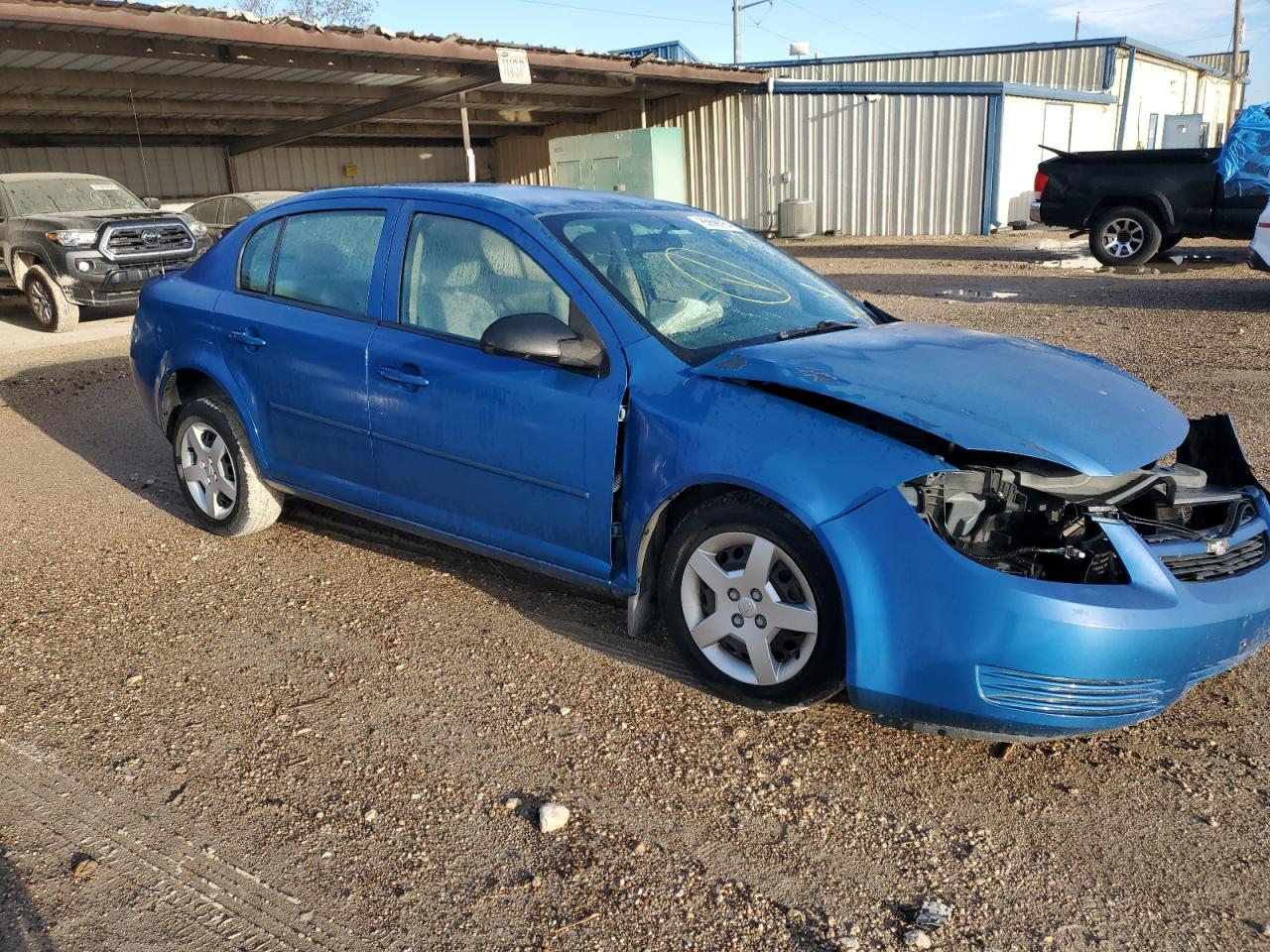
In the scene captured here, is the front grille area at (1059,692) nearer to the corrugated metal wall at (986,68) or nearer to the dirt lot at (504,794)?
the dirt lot at (504,794)

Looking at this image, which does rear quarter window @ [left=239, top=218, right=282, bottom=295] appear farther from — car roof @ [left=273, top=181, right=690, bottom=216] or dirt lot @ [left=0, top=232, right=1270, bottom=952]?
dirt lot @ [left=0, top=232, right=1270, bottom=952]

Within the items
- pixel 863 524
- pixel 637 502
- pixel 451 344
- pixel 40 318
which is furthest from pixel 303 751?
pixel 40 318

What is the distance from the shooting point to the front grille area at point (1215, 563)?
294cm

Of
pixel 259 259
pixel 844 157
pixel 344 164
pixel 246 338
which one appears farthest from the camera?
pixel 344 164

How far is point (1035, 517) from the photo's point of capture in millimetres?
3066

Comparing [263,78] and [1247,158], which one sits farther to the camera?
[263,78]

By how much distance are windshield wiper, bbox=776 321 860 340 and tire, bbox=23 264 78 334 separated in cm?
1184

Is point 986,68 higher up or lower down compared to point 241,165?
higher up

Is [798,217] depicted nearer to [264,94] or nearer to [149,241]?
[264,94]

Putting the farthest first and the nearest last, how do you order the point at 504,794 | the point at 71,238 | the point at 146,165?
the point at 146,165, the point at 71,238, the point at 504,794

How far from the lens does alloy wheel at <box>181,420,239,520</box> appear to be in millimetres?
4992

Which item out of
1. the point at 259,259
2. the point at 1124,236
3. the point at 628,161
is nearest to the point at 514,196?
the point at 259,259

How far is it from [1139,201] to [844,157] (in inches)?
321

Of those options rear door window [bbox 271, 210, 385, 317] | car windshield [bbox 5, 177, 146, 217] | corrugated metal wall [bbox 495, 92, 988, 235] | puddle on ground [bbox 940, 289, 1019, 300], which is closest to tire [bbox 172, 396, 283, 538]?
rear door window [bbox 271, 210, 385, 317]
